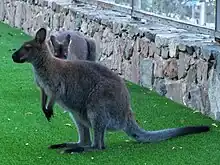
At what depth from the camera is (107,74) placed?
20.7ft

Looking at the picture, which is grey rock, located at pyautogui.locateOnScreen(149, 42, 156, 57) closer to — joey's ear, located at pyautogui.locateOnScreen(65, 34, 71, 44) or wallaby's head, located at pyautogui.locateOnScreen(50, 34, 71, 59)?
joey's ear, located at pyautogui.locateOnScreen(65, 34, 71, 44)

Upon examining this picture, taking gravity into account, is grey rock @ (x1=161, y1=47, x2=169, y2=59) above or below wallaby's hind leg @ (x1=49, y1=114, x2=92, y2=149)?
above

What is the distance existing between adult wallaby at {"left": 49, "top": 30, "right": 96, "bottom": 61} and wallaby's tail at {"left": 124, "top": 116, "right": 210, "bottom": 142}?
1.59 metres

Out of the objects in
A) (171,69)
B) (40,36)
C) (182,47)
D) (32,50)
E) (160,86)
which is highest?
(40,36)

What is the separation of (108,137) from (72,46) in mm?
1541

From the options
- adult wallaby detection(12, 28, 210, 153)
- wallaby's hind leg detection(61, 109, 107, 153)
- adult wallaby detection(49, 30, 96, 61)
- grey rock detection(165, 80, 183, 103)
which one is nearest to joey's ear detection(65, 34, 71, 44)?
adult wallaby detection(49, 30, 96, 61)

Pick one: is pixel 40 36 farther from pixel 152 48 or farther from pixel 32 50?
pixel 152 48

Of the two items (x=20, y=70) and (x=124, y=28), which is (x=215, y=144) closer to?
(x=124, y=28)

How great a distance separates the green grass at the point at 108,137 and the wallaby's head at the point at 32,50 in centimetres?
75

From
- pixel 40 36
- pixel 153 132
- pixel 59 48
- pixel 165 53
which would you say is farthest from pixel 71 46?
pixel 153 132

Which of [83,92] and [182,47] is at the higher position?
[182,47]

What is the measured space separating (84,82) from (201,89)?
1.82 metres

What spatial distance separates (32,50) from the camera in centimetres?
625

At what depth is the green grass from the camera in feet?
19.7
